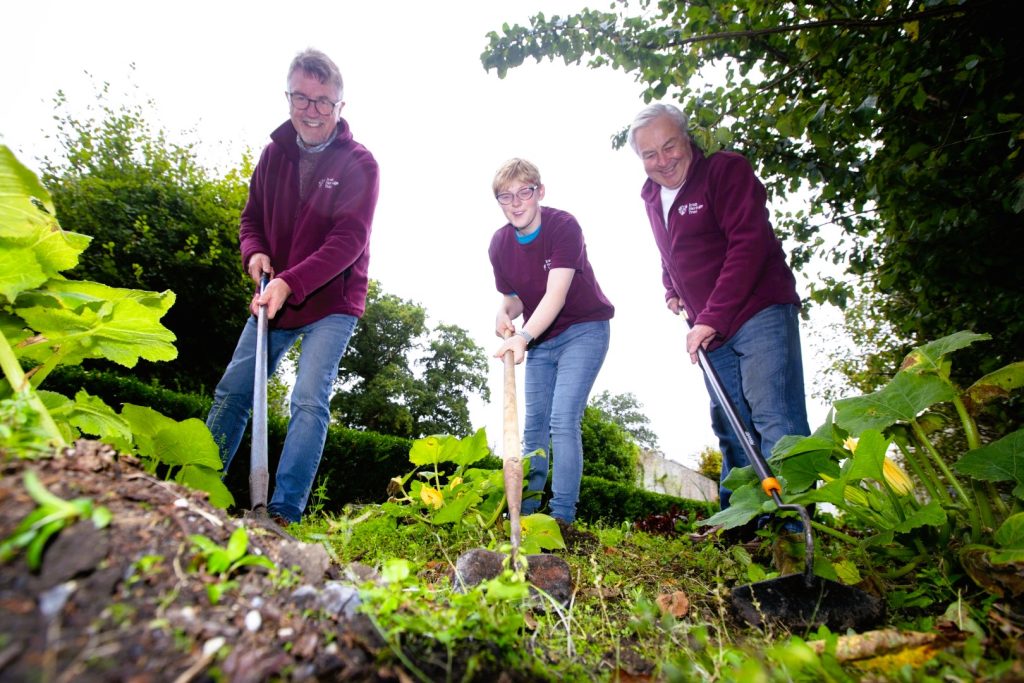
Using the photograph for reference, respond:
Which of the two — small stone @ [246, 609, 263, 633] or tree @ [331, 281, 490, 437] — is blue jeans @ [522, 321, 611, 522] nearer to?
small stone @ [246, 609, 263, 633]

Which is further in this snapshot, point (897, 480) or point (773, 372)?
point (773, 372)

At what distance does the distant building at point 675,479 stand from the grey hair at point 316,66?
11925 mm

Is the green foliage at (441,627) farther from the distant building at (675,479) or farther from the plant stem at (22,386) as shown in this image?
the distant building at (675,479)

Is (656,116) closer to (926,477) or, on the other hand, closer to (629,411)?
(926,477)

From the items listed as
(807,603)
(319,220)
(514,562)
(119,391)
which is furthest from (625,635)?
(119,391)

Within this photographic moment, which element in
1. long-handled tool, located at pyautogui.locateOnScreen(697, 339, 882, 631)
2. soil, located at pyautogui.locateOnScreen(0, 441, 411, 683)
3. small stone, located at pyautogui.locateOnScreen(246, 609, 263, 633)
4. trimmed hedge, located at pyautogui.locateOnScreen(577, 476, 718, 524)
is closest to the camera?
soil, located at pyautogui.locateOnScreen(0, 441, 411, 683)

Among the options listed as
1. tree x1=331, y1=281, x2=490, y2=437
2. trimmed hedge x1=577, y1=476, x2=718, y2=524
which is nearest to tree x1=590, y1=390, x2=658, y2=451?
tree x1=331, y1=281, x2=490, y2=437

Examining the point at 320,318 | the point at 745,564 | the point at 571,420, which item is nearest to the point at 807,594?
the point at 745,564

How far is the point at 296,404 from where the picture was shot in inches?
97.8

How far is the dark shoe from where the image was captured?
7.66 feet

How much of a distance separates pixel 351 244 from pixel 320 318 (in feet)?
1.44

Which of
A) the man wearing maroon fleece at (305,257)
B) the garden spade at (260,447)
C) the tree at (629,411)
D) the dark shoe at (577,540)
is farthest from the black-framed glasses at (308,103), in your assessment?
the tree at (629,411)

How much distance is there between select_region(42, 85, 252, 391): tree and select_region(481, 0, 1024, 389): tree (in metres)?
7.17

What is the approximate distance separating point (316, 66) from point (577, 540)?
282 cm
